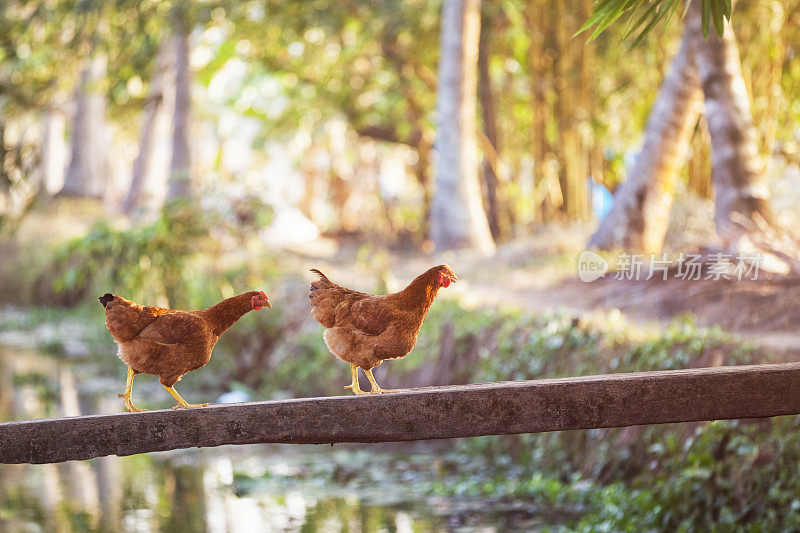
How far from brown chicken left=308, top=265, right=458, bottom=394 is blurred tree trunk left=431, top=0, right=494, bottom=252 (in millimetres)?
9139

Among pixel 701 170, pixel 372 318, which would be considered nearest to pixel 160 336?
pixel 372 318

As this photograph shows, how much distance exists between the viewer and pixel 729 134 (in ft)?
25.6

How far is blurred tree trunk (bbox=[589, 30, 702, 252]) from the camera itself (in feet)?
28.9

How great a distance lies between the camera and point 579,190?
45.1 ft

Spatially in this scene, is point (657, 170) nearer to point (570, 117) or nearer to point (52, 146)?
point (570, 117)

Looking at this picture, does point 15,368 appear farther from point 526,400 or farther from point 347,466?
point 526,400

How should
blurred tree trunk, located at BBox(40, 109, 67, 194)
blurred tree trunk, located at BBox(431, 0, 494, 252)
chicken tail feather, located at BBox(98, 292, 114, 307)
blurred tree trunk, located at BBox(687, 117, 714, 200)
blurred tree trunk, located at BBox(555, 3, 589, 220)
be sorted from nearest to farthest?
chicken tail feather, located at BBox(98, 292, 114, 307), blurred tree trunk, located at BBox(687, 117, 714, 200), blurred tree trunk, located at BBox(431, 0, 494, 252), blurred tree trunk, located at BBox(555, 3, 589, 220), blurred tree trunk, located at BBox(40, 109, 67, 194)

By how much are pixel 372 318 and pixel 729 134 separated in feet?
18.3

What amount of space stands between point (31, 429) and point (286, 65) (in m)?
14.3

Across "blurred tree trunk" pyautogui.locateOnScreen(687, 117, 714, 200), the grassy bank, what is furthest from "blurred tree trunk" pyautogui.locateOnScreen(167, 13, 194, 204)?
"blurred tree trunk" pyautogui.locateOnScreen(687, 117, 714, 200)

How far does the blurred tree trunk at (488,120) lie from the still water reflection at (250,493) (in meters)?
7.09

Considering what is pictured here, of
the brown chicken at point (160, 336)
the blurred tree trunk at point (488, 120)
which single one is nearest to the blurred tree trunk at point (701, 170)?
the blurred tree trunk at point (488, 120)

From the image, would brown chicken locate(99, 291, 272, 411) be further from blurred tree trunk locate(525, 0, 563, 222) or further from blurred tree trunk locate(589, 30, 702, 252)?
blurred tree trunk locate(525, 0, 563, 222)

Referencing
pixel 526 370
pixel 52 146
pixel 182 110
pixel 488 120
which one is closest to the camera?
pixel 526 370
